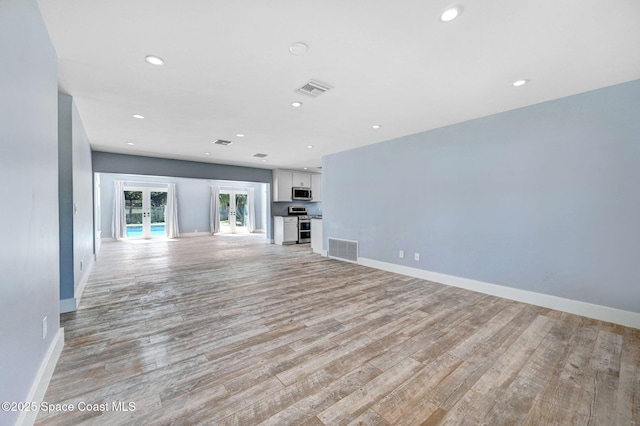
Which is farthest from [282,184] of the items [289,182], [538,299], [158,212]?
[538,299]

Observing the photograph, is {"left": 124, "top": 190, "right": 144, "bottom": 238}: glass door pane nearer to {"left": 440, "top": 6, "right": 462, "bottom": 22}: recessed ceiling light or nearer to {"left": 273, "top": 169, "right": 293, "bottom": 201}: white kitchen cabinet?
{"left": 273, "top": 169, "right": 293, "bottom": 201}: white kitchen cabinet

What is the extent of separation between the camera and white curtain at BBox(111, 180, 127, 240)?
933cm

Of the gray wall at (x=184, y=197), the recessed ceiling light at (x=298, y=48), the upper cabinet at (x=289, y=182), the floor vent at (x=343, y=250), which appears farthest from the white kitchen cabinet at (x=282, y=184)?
the recessed ceiling light at (x=298, y=48)

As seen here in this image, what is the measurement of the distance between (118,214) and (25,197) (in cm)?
→ 982

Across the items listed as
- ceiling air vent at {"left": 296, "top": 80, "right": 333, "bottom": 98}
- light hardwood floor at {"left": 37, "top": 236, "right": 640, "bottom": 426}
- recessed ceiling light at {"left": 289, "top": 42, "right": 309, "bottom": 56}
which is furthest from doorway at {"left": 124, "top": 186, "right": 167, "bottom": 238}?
recessed ceiling light at {"left": 289, "top": 42, "right": 309, "bottom": 56}

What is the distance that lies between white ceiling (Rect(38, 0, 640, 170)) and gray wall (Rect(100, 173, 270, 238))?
665 cm

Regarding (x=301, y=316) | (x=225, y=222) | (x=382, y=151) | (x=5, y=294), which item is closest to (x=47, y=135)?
(x=5, y=294)

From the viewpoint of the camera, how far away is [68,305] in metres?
2.96

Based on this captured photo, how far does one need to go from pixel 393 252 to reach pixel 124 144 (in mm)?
5997

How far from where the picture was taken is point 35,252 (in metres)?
1.60

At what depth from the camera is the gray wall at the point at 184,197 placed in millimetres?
9297

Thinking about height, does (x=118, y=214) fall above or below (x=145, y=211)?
below

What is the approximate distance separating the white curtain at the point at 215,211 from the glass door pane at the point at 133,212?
2.57 metres

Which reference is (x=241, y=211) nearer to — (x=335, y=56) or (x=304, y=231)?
(x=304, y=231)
